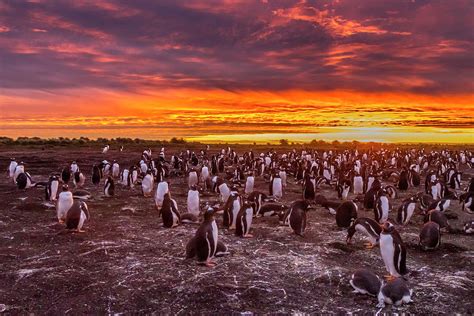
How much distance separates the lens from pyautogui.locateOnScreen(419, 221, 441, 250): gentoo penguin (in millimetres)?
11719

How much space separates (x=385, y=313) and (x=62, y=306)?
5816 mm

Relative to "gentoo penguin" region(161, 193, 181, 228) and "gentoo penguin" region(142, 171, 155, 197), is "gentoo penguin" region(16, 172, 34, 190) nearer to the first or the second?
"gentoo penguin" region(142, 171, 155, 197)

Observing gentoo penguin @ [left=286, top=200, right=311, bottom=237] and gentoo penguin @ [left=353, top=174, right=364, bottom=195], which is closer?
gentoo penguin @ [left=286, top=200, right=311, bottom=237]

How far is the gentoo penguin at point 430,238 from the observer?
11719 millimetres

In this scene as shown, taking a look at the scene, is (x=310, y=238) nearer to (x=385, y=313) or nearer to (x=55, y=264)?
(x=385, y=313)

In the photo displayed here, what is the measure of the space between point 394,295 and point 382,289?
9.1 inches

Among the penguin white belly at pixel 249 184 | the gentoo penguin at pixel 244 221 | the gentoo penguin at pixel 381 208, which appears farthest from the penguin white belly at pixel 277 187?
the gentoo penguin at pixel 244 221

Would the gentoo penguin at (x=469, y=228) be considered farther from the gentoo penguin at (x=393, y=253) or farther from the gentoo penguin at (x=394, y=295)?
the gentoo penguin at (x=394, y=295)

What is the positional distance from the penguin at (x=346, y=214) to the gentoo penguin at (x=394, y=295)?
5.80 metres

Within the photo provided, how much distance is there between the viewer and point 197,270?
981cm

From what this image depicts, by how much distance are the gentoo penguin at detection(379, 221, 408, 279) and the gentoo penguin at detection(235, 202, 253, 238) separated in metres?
4.21

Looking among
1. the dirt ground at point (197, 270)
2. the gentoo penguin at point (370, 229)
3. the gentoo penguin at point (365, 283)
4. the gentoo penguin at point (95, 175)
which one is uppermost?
the gentoo penguin at point (95, 175)

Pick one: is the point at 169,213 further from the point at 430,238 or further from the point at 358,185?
the point at 358,185

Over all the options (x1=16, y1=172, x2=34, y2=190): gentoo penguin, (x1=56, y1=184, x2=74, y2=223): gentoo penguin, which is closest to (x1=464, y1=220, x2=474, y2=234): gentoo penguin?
(x1=56, y1=184, x2=74, y2=223): gentoo penguin
